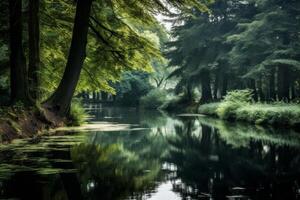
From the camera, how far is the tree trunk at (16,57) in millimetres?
13203

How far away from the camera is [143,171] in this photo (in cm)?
765

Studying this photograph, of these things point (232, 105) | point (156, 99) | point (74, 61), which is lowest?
point (232, 105)

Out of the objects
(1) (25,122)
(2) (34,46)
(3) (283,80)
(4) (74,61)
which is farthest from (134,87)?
(1) (25,122)

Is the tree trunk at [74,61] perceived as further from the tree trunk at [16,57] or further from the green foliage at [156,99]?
the green foliage at [156,99]

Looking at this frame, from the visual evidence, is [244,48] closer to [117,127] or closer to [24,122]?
[117,127]

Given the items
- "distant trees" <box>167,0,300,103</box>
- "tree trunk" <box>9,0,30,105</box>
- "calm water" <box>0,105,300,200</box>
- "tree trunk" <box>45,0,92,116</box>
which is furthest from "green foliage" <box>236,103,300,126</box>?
"tree trunk" <box>9,0,30,105</box>

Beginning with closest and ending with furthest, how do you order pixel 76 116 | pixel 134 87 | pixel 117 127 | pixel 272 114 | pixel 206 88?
1. pixel 117 127
2. pixel 76 116
3. pixel 272 114
4. pixel 206 88
5. pixel 134 87

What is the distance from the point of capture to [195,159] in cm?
950

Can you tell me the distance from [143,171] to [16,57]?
24.4ft

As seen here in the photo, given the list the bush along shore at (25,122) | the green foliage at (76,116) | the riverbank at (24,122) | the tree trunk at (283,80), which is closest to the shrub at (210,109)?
the tree trunk at (283,80)

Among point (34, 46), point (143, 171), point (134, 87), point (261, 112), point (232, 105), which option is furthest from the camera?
point (134, 87)

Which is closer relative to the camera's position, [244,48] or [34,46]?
[34,46]

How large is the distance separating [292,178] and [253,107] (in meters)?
17.0

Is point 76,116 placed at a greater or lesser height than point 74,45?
lesser
